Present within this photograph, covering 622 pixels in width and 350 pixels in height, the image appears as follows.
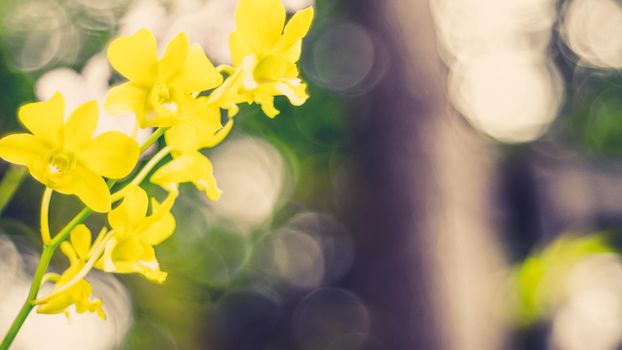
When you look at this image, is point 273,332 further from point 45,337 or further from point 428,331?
point 428,331

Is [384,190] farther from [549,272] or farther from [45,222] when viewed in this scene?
[45,222]

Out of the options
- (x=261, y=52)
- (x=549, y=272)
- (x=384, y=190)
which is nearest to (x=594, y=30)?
(x=384, y=190)

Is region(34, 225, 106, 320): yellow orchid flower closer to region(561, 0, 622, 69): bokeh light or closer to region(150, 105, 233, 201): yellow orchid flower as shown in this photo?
region(150, 105, 233, 201): yellow orchid flower

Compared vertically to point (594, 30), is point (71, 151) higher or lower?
higher

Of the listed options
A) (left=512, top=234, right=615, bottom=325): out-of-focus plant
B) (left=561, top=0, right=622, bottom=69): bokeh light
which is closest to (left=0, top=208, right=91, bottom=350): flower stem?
(left=512, top=234, right=615, bottom=325): out-of-focus plant

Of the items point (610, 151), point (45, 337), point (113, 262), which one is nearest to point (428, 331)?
point (113, 262)
